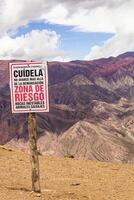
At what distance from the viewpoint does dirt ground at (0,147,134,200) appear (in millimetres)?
17125

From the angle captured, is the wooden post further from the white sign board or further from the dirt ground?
the dirt ground

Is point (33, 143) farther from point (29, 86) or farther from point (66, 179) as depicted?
point (66, 179)

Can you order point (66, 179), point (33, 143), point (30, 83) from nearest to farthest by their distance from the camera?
point (30, 83) < point (33, 143) < point (66, 179)

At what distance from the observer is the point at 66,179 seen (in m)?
22.0

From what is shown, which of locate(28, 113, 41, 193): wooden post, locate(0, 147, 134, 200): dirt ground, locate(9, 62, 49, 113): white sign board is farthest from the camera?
locate(0, 147, 134, 200): dirt ground

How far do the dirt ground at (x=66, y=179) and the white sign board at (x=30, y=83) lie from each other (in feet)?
10.8

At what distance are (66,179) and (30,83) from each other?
301 inches

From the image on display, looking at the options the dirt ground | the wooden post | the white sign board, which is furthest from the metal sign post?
the dirt ground

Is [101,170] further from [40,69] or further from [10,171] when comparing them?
[40,69]

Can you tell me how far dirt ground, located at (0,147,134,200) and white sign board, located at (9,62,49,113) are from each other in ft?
10.8

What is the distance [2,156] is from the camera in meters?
27.4

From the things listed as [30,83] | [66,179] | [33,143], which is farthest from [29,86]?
[66,179]

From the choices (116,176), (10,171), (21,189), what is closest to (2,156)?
(10,171)

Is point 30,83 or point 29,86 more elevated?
point 30,83
